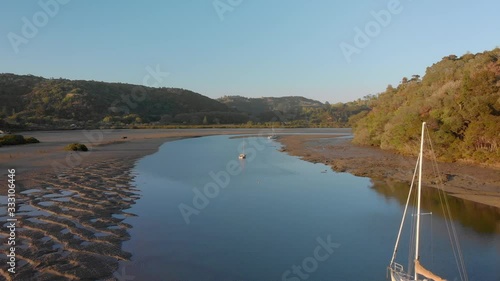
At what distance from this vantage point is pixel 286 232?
64.3ft

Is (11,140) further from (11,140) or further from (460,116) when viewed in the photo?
(460,116)

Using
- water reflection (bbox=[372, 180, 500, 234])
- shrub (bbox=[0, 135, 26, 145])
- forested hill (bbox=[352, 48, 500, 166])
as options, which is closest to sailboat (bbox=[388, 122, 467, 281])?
water reflection (bbox=[372, 180, 500, 234])

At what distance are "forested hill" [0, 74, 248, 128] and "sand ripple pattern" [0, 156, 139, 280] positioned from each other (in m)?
93.0

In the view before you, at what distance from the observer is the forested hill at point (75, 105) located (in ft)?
424

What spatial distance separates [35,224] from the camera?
18.6 meters

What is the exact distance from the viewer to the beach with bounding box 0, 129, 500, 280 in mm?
14367

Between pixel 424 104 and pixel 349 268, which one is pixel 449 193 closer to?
pixel 349 268

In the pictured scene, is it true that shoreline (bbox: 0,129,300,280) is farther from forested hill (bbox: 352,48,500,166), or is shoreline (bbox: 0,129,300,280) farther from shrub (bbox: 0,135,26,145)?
forested hill (bbox: 352,48,500,166)

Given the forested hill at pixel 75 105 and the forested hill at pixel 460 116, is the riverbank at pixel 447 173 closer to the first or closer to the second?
the forested hill at pixel 460 116

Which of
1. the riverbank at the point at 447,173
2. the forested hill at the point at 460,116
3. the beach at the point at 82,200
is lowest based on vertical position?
the riverbank at the point at 447,173

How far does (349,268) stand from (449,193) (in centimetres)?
1695

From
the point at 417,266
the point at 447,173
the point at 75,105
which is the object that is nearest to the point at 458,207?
the point at 447,173

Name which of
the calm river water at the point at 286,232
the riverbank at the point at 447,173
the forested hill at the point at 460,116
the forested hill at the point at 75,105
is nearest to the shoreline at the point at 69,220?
the calm river water at the point at 286,232

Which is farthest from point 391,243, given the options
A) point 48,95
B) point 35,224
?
point 48,95
